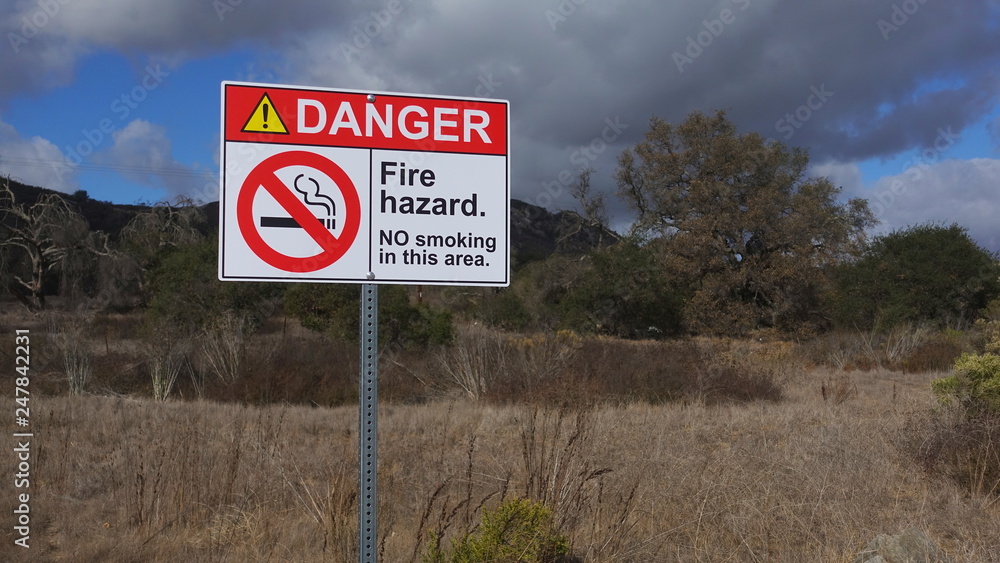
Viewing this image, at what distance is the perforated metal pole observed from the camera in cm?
271

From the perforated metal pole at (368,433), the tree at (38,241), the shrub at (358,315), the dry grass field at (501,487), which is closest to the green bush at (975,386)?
the dry grass field at (501,487)

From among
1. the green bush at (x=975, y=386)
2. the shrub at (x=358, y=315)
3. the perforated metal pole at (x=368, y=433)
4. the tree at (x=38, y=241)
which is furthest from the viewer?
the tree at (x=38, y=241)

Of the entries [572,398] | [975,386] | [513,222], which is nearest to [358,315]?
[572,398]

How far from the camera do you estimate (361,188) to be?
2.83 meters

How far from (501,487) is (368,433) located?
2837 millimetres

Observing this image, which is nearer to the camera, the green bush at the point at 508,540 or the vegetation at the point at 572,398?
the green bush at the point at 508,540

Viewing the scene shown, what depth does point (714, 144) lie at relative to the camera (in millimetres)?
30438

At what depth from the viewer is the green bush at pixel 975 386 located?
674 centimetres

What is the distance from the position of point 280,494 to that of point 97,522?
3.93ft

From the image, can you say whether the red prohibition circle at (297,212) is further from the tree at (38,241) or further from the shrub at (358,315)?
the tree at (38,241)

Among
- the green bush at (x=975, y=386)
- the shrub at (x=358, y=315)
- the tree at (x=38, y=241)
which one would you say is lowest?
the green bush at (x=975, y=386)

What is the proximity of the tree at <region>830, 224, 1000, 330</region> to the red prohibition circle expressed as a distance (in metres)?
23.1

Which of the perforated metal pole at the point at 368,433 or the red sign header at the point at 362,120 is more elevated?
the red sign header at the point at 362,120

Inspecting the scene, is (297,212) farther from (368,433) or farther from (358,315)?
(358,315)
